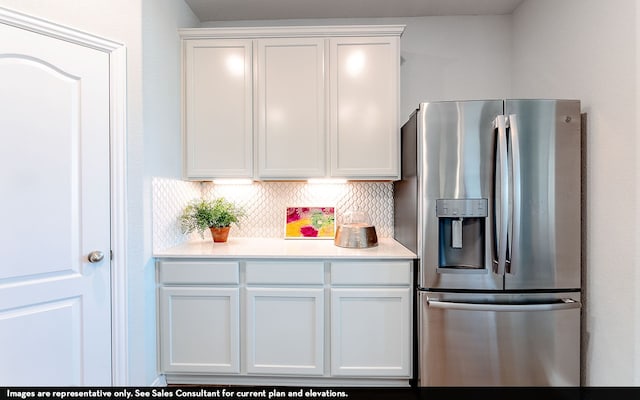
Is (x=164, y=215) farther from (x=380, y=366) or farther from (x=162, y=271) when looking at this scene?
(x=380, y=366)

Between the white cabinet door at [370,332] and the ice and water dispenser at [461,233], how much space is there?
13.5 inches

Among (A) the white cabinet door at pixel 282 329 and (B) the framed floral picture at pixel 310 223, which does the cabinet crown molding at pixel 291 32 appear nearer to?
(B) the framed floral picture at pixel 310 223

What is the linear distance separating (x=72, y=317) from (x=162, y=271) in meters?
0.45

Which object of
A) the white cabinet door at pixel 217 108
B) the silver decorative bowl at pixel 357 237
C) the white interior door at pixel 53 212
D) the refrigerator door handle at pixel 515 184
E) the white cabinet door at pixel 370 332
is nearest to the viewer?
the white interior door at pixel 53 212

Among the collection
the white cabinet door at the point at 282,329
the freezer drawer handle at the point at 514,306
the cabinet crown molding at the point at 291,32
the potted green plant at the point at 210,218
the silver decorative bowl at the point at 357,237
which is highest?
the cabinet crown molding at the point at 291,32

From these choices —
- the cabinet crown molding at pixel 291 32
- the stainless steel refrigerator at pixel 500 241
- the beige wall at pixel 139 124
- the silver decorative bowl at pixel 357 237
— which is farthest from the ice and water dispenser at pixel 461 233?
the beige wall at pixel 139 124

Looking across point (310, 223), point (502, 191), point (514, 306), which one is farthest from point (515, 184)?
point (310, 223)

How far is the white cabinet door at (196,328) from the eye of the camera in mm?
1746

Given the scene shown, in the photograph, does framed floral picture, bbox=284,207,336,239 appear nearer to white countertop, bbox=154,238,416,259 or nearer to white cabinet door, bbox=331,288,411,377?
white countertop, bbox=154,238,416,259

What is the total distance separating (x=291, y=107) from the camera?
2.01 metres

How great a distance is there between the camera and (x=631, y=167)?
1308mm

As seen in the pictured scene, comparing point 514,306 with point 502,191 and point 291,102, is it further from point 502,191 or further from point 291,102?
point 291,102

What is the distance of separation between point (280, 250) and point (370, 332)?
77cm

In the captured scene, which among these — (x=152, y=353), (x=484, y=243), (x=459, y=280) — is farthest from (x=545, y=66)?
(x=152, y=353)
